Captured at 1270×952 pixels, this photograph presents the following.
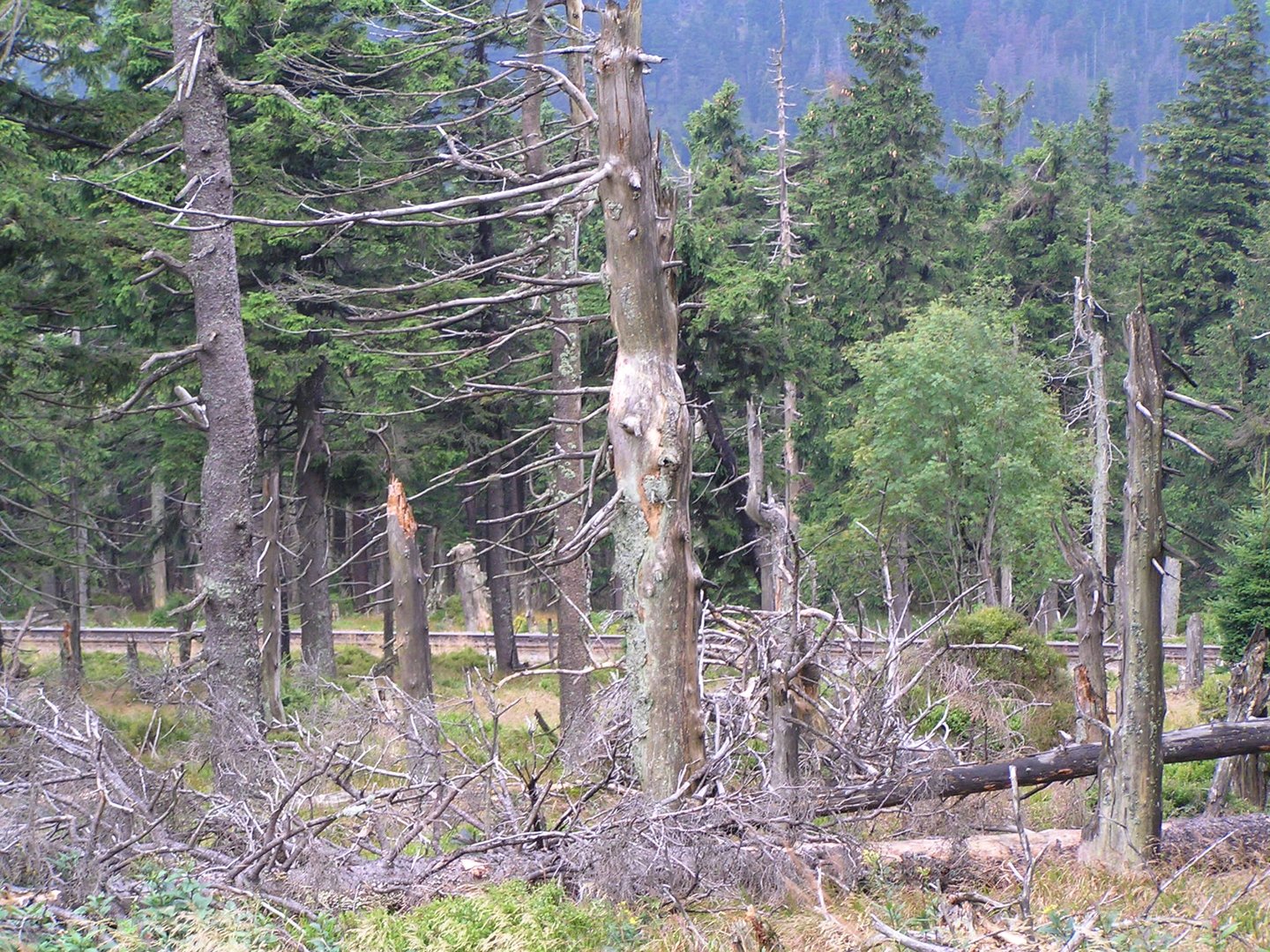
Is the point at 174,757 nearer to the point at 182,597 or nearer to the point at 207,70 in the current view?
the point at 207,70

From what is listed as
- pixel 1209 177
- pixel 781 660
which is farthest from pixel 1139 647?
pixel 1209 177

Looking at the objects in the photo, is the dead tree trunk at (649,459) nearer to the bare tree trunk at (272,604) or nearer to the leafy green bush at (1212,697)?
the bare tree trunk at (272,604)

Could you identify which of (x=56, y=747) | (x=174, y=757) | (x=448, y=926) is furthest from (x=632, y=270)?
(x=174, y=757)

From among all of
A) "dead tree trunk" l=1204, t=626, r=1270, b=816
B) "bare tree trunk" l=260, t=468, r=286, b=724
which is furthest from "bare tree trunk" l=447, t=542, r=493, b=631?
"dead tree trunk" l=1204, t=626, r=1270, b=816

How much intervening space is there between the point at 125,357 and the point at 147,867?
7.60m

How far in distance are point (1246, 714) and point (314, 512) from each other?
52.7ft

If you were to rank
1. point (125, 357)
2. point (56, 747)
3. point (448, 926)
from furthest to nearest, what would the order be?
point (125, 357) < point (56, 747) < point (448, 926)

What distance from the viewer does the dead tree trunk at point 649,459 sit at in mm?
6641

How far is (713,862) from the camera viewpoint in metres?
6.36

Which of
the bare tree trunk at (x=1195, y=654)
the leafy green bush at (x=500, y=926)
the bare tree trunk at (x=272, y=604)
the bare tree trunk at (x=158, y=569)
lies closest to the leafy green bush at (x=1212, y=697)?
the bare tree trunk at (x=1195, y=654)

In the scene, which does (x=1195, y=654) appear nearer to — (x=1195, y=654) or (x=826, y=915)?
(x=1195, y=654)

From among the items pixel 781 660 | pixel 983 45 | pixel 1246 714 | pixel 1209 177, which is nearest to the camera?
pixel 781 660

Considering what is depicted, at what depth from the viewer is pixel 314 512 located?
70.0ft

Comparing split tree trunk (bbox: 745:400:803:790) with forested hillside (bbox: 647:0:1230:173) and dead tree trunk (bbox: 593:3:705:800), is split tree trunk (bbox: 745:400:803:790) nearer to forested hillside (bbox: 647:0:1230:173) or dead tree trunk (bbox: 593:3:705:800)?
dead tree trunk (bbox: 593:3:705:800)
